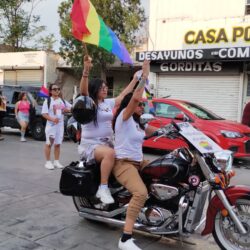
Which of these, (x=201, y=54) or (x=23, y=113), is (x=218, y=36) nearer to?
(x=201, y=54)

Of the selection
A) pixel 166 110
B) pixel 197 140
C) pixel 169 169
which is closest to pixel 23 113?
pixel 166 110

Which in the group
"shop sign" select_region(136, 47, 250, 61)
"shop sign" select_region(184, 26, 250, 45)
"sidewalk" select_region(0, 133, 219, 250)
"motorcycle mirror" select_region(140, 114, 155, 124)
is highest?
"shop sign" select_region(184, 26, 250, 45)

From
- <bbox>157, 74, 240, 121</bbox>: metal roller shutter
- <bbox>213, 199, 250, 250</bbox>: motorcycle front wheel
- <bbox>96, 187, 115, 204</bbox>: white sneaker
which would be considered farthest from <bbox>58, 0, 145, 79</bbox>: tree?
<bbox>213, 199, 250, 250</bbox>: motorcycle front wheel

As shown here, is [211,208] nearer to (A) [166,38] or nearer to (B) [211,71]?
(B) [211,71]

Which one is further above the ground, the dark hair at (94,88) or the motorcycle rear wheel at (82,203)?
the dark hair at (94,88)

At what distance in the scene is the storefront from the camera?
15.5 m

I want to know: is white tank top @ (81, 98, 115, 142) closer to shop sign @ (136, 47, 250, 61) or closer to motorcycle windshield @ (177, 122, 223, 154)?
motorcycle windshield @ (177, 122, 223, 154)

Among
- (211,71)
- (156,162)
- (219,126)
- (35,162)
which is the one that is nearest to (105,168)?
(156,162)

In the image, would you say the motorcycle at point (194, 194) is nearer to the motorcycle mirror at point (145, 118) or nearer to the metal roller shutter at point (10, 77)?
the motorcycle mirror at point (145, 118)

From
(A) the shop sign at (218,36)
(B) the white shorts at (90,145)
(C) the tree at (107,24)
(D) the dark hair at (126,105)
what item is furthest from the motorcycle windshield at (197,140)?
(C) the tree at (107,24)

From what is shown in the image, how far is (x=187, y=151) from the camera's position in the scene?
4.15 metres

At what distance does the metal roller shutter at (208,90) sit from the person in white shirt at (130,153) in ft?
39.7

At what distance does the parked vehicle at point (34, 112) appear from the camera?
44.2 feet

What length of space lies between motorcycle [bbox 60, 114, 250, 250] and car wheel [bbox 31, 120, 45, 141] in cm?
948
